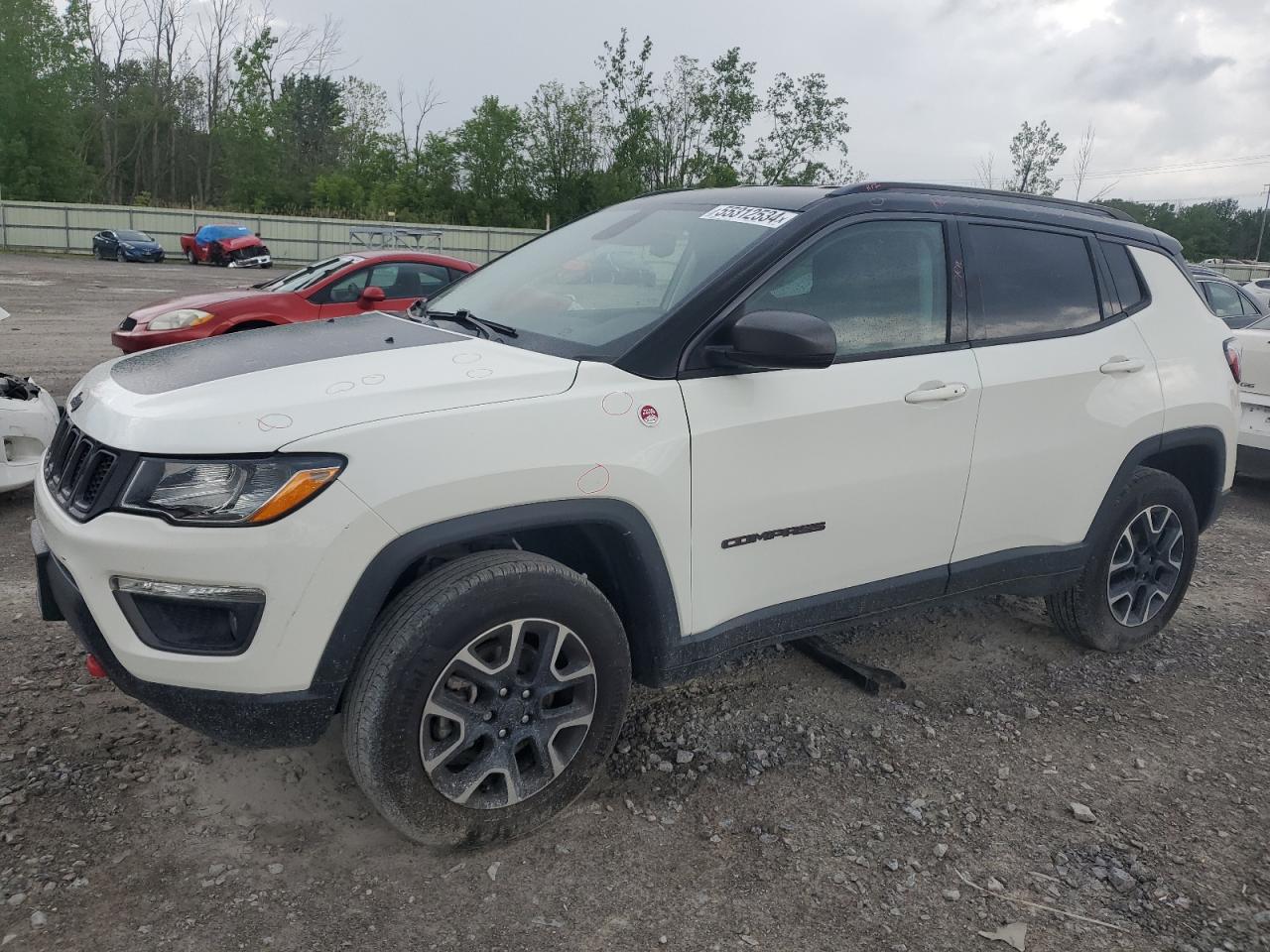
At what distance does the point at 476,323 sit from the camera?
324 cm

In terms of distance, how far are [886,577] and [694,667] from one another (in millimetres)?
778

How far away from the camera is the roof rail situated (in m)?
3.30

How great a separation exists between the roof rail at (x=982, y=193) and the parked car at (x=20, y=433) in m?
4.44

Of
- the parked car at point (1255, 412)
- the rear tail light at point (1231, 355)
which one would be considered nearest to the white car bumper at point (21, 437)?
the rear tail light at point (1231, 355)

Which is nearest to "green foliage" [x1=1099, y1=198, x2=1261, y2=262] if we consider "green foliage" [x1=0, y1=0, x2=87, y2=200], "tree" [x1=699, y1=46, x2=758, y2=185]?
"tree" [x1=699, y1=46, x2=758, y2=185]

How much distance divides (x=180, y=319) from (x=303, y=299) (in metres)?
1.08

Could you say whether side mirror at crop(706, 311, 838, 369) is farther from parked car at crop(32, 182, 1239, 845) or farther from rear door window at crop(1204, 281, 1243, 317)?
rear door window at crop(1204, 281, 1243, 317)

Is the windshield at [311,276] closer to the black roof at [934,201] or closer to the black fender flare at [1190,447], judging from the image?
the black roof at [934,201]

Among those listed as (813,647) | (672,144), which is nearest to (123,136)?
(672,144)

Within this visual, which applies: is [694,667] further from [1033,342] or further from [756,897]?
[1033,342]

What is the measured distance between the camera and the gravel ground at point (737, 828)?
8.09 ft

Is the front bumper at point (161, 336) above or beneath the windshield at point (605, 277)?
beneath

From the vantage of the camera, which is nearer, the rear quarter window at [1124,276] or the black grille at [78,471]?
the black grille at [78,471]

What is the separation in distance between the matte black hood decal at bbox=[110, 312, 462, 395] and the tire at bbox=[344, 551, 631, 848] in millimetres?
780
